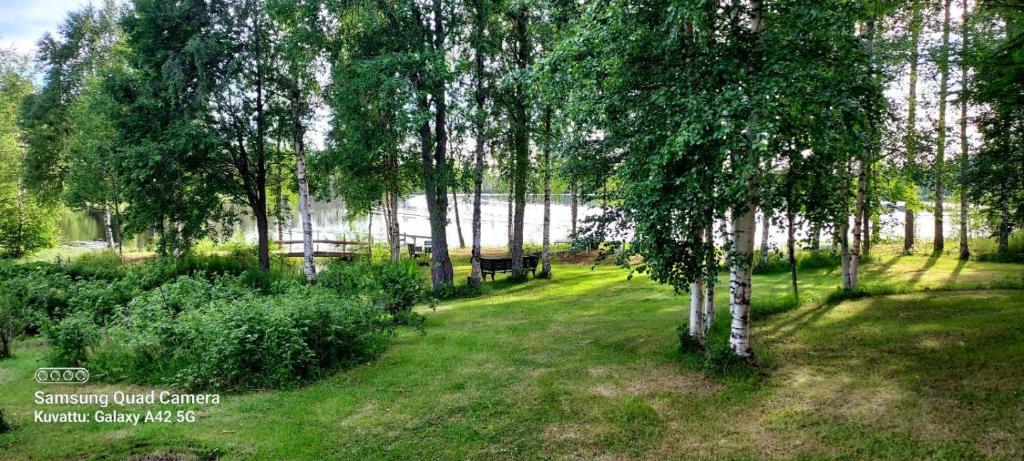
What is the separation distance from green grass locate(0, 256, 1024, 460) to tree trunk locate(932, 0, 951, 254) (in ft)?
10.4

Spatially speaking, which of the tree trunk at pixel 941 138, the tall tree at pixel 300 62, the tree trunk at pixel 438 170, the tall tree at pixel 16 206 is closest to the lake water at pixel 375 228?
the tall tree at pixel 16 206

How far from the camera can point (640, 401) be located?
19.2ft

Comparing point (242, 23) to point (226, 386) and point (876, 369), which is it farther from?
point (876, 369)

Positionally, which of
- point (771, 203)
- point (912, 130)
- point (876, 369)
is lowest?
point (876, 369)

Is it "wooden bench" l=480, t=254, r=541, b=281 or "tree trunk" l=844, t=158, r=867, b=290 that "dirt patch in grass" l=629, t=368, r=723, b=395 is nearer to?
"tree trunk" l=844, t=158, r=867, b=290

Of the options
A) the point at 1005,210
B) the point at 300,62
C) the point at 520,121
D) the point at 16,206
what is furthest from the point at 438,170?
the point at 16,206

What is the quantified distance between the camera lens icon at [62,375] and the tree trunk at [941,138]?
13.1 meters

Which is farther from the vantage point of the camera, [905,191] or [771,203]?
[905,191]

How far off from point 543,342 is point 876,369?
4537 mm

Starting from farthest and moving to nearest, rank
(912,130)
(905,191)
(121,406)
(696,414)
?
(905,191)
(912,130)
(121,406)
(696,414)

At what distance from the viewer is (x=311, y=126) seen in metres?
16.0

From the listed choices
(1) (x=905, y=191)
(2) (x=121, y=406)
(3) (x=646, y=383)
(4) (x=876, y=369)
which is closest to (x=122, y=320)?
(2) (x=121, y=406)

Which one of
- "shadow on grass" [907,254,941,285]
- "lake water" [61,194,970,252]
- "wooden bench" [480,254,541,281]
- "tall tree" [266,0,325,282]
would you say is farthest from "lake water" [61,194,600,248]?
"shadow on grass" [907,254,941,285]

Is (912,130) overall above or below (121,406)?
above
